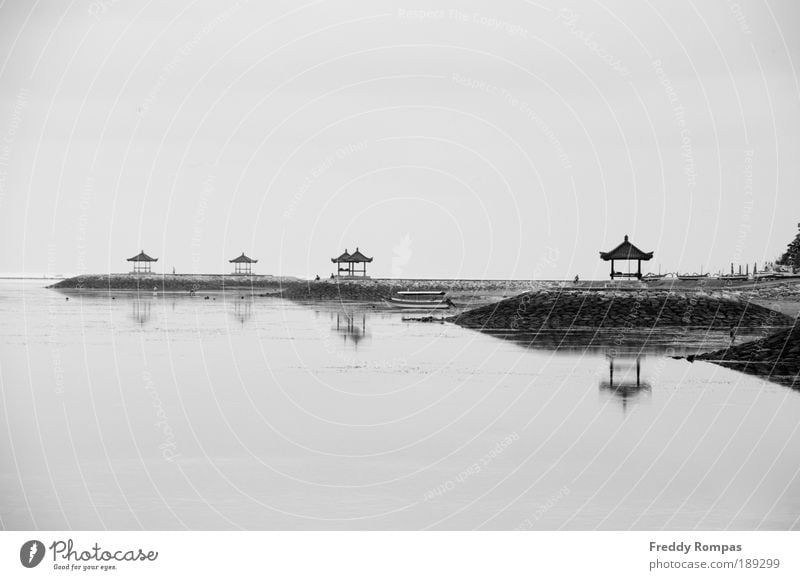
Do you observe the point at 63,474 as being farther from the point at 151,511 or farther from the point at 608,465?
the point at 608,465

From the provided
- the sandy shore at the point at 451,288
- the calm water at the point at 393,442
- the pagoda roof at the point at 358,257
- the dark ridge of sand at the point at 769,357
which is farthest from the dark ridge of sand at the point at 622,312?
the pagoda roof at the point at 358,257

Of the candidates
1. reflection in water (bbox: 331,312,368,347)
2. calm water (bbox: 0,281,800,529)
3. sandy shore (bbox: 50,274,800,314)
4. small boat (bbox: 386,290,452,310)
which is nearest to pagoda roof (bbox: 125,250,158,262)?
sandy shore (bbox: 50,274,800,314)

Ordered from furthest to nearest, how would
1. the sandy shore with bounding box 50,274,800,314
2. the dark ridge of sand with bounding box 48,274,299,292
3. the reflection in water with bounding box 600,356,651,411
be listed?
the dark ridge of sand with bounding box 48,274,299,292
the sandy shore with bounding box 50,274,800,314
the reflection in water with bounding box 600,356,651,411

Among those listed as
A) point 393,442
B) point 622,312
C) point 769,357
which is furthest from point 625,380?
point 622,312

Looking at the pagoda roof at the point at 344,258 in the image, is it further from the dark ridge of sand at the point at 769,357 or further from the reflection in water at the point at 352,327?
the dark ridge of sand at the point at 769,357

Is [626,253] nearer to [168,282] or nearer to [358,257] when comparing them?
[358,257]

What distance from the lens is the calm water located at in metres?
15.0

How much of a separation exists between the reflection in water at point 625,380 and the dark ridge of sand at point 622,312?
858 inches

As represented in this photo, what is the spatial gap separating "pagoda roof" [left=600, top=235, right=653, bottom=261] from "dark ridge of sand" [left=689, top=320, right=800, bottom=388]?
2988 centimetres

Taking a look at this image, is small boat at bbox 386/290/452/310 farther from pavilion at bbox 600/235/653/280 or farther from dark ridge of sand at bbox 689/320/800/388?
dark ridge of sand at bbox 689/320/800/388

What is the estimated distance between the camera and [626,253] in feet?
224

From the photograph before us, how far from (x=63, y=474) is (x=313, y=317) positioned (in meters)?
56.2
